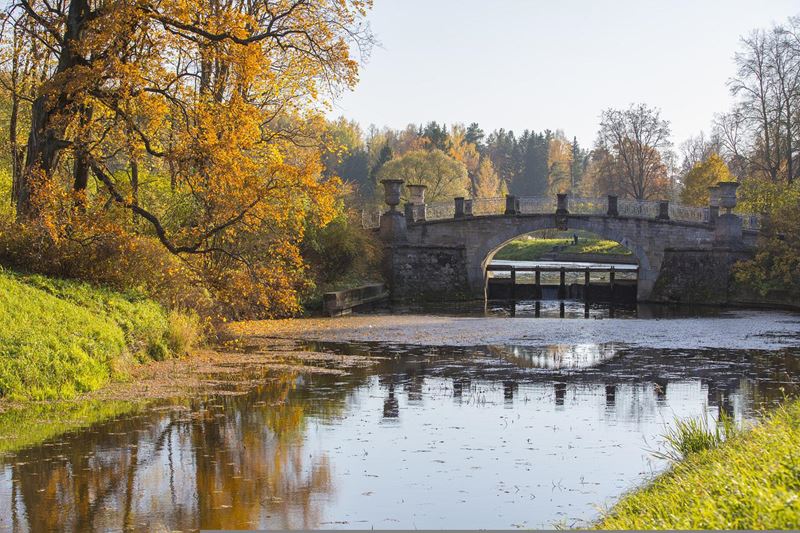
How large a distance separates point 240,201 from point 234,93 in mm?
2571

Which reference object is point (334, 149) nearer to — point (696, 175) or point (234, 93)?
point (234, 93)

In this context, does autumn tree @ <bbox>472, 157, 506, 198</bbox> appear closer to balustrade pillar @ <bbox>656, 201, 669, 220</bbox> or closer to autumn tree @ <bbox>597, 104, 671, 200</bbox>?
autumn tree @ <bbox>597, 104, 671, 200</bbox>

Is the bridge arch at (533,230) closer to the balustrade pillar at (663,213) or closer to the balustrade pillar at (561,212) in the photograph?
the balustrade pillar at (561,212)

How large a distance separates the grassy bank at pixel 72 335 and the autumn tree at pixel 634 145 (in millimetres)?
52649

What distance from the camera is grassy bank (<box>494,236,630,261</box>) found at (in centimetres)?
7312

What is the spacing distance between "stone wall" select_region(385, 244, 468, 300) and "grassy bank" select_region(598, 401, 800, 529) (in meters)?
34.0

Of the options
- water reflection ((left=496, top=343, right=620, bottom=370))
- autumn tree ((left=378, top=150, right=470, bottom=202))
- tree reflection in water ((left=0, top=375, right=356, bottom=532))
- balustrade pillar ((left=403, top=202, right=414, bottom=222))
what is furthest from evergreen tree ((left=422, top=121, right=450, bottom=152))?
tree reflection in water ((left=0, top=375, right=356, bottom=532))

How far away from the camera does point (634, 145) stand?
68250mm

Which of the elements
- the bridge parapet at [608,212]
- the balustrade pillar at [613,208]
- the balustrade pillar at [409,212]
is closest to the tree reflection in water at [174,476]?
the balustrade pillar at [409,212]

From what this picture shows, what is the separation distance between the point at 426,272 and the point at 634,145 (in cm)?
3023

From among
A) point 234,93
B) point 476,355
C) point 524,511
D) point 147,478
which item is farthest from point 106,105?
point 524,511

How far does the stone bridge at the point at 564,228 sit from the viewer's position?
Result: 41.7 meters

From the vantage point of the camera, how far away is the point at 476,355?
2198 cm

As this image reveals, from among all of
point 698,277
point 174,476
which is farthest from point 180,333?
point 698,277
